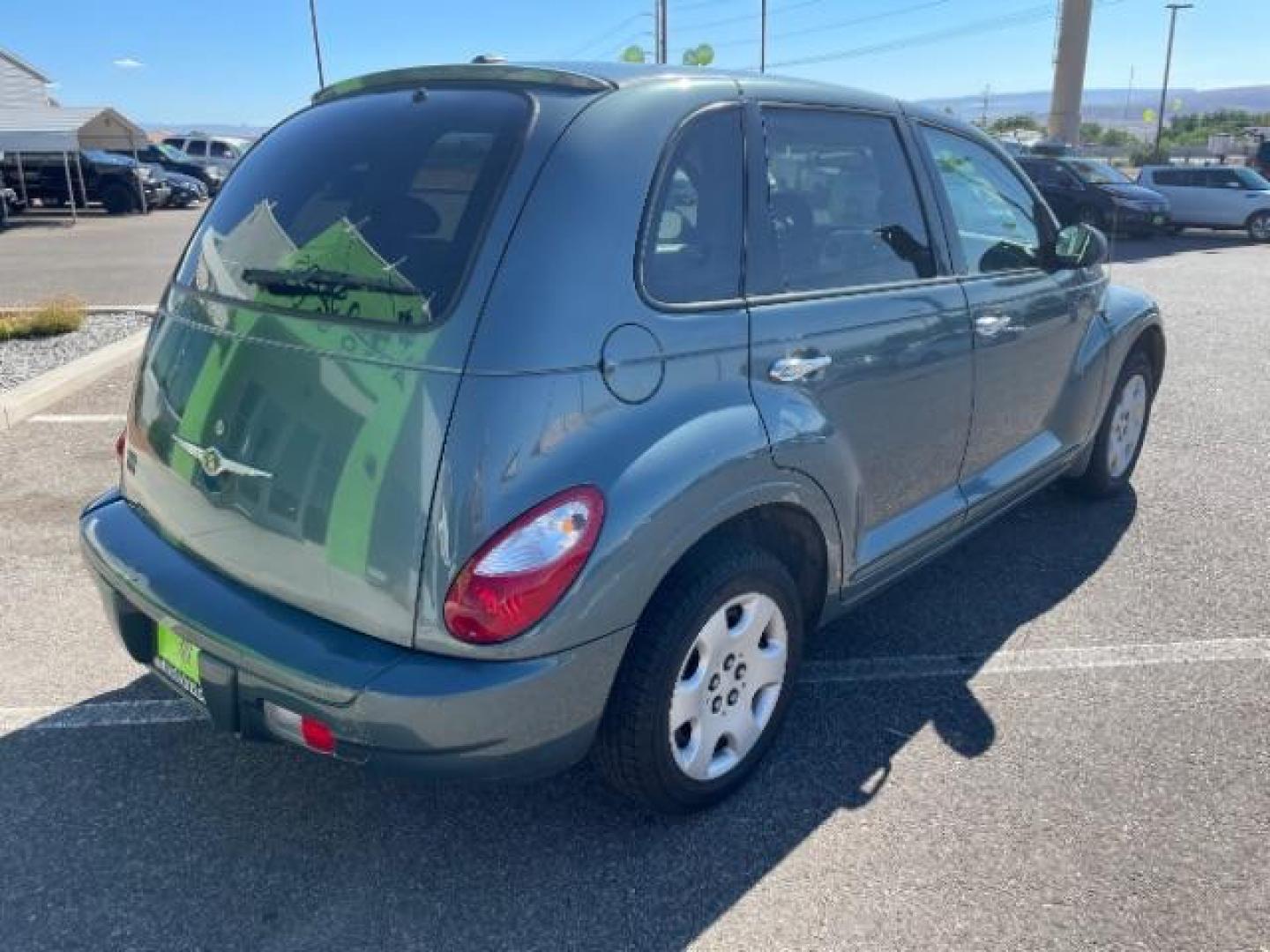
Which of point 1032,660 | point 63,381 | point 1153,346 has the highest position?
point 1153,346

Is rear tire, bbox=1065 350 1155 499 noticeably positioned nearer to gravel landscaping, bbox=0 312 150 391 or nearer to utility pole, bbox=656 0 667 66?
gravel landscaping, bbox=0 312 150 391

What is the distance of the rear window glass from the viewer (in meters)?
2.23

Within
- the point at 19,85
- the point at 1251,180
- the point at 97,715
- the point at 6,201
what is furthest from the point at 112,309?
the point at 19,85

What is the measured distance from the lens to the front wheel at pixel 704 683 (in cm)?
237

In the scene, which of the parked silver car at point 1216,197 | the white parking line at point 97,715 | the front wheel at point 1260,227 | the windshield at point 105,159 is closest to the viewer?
the white parking line at point 97,715

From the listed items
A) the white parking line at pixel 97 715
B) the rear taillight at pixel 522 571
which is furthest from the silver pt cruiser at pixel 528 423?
the white parking line at pixel 97 715

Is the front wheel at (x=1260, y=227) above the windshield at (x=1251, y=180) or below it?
below

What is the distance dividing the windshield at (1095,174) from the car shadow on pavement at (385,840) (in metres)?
19.0

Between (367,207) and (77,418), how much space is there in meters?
4.79

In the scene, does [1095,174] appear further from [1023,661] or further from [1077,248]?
[1023,661]

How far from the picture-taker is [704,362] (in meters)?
2.40

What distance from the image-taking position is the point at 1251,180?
20359mm

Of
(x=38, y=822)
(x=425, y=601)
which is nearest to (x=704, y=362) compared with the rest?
(x=425, y=601)

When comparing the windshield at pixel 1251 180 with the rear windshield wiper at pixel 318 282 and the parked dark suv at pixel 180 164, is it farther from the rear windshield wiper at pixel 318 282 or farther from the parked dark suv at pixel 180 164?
the parked dark suv at pixel 180 164
